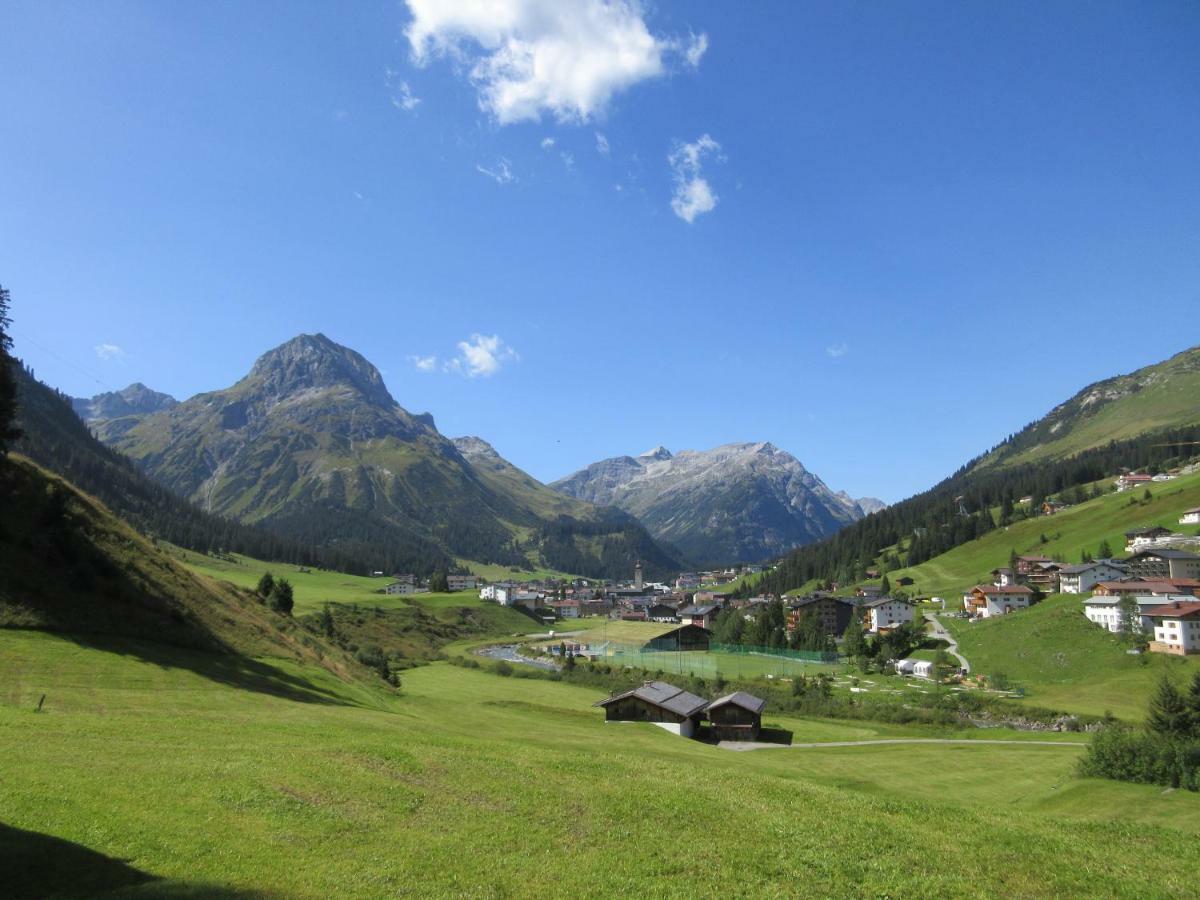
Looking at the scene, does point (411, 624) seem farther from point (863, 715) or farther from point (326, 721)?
point (326, 721)

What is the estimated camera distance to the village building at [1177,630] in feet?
257

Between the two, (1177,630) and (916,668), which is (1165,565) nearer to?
(1177,630)

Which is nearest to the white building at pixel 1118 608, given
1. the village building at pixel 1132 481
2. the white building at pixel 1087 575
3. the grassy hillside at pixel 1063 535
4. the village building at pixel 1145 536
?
the white building at pixel 1087 575

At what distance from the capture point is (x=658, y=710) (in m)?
62.9

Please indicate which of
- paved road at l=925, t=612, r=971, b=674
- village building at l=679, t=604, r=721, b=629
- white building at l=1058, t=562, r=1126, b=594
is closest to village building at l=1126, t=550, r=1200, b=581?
white building at l=1058, t=562, r=1126, b=594

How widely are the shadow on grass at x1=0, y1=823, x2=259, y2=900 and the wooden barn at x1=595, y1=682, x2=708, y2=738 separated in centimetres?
5304

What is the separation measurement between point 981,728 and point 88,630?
74.2 metres

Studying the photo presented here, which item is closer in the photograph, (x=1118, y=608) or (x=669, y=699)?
(x=669, y=699)

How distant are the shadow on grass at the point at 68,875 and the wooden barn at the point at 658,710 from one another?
2088 inches

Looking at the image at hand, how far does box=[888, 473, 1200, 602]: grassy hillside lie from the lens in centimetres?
14975

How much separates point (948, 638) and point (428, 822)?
11850 cm

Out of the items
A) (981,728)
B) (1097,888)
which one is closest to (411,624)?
(981,728)

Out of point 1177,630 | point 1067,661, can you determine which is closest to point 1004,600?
point 1067,661

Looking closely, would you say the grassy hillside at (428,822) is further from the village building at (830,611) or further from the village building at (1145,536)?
the village building at (1145,536)
